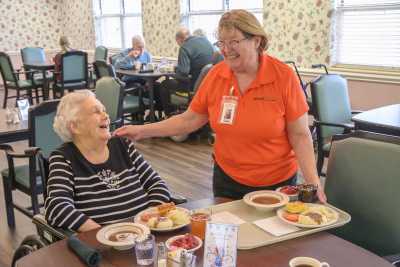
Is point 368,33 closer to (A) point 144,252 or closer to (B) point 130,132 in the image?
(B) point 130,132

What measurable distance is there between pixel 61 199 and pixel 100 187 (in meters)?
0.17

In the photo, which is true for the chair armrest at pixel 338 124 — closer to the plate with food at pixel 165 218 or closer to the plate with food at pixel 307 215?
the plate with food at pixel 307 215

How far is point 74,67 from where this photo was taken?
7125 mm

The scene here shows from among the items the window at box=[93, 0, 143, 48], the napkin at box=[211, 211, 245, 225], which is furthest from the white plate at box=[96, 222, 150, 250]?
the window at box=[93, 0, 143, 48]

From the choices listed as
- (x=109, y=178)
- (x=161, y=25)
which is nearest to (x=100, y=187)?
(x=109, y=178)

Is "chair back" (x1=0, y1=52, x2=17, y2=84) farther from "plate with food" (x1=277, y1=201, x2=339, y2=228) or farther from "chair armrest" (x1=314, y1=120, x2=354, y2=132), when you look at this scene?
"plate with food" (x1=277, y1=201, x2=339, y2=228)

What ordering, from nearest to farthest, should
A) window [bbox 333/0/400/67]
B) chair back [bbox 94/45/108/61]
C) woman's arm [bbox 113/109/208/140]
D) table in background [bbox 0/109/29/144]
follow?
woman's arm [bbox 113/109/208/140] → table in background [bbox 0/109/29/144] → window [bbox 333/0/400/67] → chair back [bbox 94/45/108/61]

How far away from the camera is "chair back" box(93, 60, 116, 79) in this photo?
17.7 ft

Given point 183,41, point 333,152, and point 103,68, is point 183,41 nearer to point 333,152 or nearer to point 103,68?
point 103,68

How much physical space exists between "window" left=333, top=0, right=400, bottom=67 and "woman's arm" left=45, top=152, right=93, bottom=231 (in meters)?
4.04

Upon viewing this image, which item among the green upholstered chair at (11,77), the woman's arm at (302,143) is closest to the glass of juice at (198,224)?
the woman's arm at (302,143)

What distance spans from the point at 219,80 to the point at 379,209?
853 mm

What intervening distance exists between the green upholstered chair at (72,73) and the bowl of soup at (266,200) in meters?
5.75

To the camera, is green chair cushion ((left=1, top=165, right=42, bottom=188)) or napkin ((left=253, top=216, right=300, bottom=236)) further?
green chair cushion ((left=1, top=165, right=42, bottom=188))
